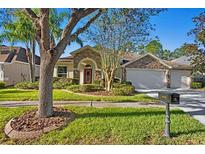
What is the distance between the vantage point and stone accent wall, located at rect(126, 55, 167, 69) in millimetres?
22291

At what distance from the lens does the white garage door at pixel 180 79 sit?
2316 cm

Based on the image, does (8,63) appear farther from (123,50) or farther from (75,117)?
(75,117)

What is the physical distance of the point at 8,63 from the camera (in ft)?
70.0

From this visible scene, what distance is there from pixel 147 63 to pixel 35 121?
16.8 metres

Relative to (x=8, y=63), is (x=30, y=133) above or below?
below

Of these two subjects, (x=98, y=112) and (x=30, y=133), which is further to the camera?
(x=98, y=112)

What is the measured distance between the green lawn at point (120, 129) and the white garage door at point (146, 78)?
43.2 ft

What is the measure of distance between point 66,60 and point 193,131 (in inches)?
670

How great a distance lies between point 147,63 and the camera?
74.0 feet

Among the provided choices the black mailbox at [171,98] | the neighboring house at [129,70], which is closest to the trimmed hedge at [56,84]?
the neighboring house at [129,70]

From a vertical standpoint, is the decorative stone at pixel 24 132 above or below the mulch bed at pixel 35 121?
below

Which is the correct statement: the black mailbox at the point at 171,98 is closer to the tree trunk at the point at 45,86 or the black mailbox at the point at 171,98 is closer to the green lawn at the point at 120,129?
the green lawn at the point at 120,129
